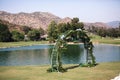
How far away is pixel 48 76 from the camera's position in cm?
1956

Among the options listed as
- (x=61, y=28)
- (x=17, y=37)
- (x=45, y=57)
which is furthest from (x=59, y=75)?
(x=17, y=37)

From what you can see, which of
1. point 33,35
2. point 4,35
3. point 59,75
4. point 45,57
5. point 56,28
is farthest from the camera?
point 33,35

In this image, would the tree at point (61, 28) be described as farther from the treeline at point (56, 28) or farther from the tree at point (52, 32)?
the tree at point (52, 32)

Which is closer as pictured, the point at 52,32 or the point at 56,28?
the point at 52,32

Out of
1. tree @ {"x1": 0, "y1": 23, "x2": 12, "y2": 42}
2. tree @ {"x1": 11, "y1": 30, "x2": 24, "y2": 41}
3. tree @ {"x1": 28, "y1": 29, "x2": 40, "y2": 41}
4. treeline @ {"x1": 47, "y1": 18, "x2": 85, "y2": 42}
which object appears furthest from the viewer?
tree @ {"x1": 28, "y1": 29, "x2": 40, "y2": 41}

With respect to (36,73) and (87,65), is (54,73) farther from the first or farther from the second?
(87,65)

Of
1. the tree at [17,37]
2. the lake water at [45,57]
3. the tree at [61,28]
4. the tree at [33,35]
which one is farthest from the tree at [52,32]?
the lake water at [45,57]

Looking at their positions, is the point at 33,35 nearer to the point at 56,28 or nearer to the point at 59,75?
the point at 56,28

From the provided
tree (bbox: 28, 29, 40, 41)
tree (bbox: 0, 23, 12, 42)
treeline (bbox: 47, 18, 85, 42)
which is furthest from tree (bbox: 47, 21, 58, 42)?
tree (bbox: 0, 23, 12, 42)

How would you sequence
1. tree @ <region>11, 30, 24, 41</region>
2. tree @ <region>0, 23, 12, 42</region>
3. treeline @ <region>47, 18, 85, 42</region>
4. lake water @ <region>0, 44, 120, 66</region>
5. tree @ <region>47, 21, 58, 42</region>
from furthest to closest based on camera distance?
1. tree @ <region>11, 30, 24, 41</region>
2. treeline @ <region>47, 18, 85, 42</region>
3. tree @ <region>47, 21, 58, 42</region>
4. tree @ <region>0, 23, 12, 42</region>
5. lake water @ <region>0, 44, 120, 66</region>

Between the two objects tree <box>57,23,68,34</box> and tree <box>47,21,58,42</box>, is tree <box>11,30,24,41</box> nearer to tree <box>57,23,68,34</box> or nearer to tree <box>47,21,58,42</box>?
tree <box>47,21,58,42</box>

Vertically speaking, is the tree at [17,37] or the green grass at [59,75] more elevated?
the tree at [17,37]

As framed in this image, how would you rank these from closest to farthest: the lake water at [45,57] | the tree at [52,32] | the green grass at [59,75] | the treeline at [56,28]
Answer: the green grass at [59,75], the lake water at [45,57], the tree at [52,32], the treeline at [56,28]

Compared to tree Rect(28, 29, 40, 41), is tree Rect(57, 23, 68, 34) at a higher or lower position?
higher
